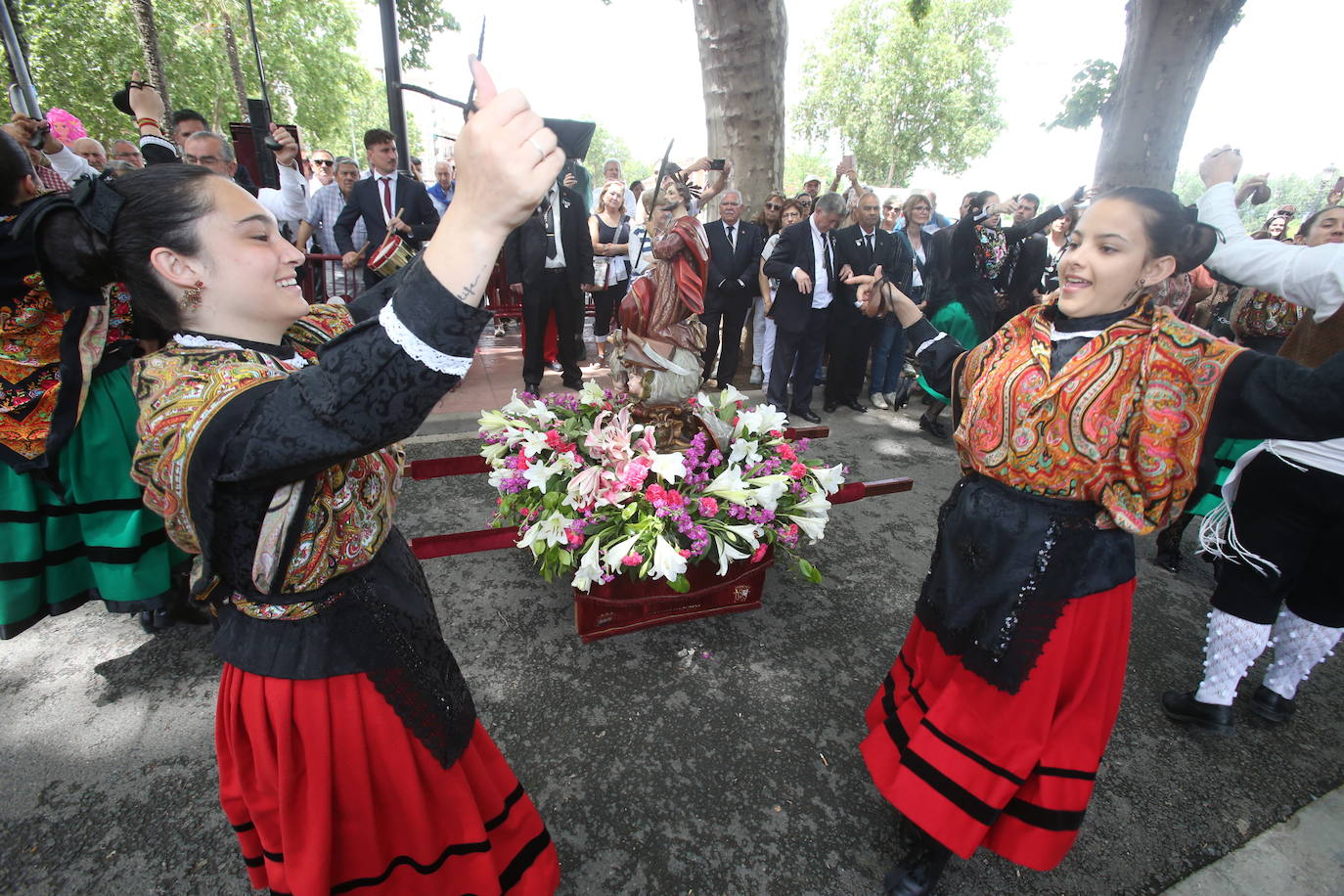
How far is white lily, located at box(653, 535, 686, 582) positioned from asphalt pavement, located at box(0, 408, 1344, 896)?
566mm

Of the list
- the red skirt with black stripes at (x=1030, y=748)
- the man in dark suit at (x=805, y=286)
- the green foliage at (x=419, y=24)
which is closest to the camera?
the red skirt with black stripes at (x=1030, y=748)

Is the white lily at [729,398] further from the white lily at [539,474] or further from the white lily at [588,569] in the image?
the white lily at [588,569]

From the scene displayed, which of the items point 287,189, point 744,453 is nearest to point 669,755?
point 744,453

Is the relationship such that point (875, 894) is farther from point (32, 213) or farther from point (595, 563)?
point (32, 213)

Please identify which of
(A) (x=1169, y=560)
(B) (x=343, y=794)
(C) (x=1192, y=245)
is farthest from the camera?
(A) (x=1169, y=560)

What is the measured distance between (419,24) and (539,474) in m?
16.1

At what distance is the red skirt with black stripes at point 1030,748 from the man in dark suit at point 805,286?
14.5 feet

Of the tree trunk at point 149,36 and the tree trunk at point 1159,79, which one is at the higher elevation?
the tree trunk at point 149,36

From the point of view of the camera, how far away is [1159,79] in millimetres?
6133

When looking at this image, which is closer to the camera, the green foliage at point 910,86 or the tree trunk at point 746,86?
the tree trunk at point 746,86

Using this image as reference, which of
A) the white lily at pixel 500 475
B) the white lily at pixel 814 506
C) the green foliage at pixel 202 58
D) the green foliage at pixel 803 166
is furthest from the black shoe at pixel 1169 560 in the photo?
the green foliage at pixel 803 166

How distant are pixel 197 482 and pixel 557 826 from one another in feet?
5.64

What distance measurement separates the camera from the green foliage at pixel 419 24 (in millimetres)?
13664

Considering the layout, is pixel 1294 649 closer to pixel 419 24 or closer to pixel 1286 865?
pixel 1286 865
